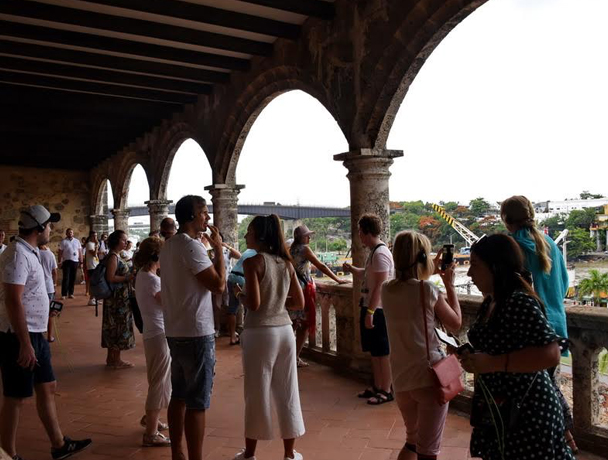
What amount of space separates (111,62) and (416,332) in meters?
5.14

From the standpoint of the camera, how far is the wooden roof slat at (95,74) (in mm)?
6012

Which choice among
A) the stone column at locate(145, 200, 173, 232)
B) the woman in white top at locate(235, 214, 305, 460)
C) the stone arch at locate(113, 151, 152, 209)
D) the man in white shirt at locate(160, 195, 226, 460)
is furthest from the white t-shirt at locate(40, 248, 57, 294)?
the stone arch at locate(113, 151, 152, 209)

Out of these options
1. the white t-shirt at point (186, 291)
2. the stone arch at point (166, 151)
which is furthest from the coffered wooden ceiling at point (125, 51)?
the white t-shirt at point (186, 291)

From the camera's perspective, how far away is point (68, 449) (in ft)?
9.71

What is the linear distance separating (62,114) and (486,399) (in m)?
8.59

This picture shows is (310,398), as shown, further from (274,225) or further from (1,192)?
(1,192)

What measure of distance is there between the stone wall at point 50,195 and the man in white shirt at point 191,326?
42.5 feet

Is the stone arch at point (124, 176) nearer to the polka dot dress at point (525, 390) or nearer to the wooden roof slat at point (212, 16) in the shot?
the wooden roof slat at point (212, 16)

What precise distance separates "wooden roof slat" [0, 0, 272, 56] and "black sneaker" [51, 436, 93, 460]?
3558mm

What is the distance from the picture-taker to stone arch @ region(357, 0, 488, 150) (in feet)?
11.7

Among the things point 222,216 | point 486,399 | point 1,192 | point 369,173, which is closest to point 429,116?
point 369,173

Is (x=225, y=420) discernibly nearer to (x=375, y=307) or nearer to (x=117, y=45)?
(x=375, y=307)

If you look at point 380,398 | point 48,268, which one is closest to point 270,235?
point 380,398

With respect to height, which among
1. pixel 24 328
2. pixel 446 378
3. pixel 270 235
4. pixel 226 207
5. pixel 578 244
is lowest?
pixel 446 378
